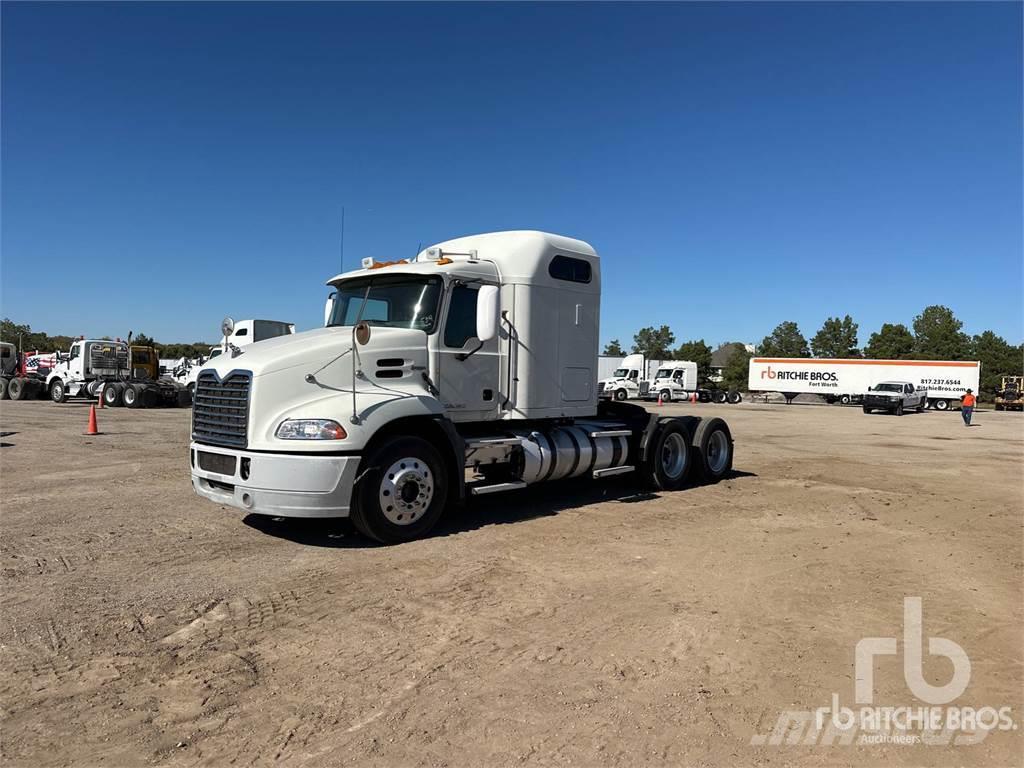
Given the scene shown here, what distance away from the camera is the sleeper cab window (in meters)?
8.11

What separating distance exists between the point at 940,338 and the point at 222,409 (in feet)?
275

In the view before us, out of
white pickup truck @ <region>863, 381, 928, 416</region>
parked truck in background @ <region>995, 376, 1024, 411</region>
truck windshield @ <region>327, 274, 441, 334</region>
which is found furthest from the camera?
parked truck in background @ <region>995, 376, 1024, 411</region>

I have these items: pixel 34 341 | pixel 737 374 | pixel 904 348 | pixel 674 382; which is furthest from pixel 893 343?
pixel 34 341

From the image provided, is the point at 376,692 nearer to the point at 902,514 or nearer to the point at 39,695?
the point at 39,695

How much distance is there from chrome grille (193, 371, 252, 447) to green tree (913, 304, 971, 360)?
81.6 meters

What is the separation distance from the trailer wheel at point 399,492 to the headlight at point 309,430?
46 cm

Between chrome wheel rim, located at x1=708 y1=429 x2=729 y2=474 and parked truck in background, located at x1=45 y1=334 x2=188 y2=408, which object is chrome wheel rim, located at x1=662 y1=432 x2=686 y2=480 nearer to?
chrome wheel rim, located at x1=708 y1=429 x2=729 y2=474

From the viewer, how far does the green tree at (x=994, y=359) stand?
6481cm

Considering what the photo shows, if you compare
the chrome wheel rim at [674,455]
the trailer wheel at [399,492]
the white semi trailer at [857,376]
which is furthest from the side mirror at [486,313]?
the white semi trailer at [857,376]

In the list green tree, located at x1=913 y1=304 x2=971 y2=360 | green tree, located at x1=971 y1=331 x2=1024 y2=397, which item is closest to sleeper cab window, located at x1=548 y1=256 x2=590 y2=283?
green tree, located at x1=971 y1=331 x2=1024 y2=397

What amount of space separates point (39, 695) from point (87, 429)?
637 inches

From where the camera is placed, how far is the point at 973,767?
2.91 m

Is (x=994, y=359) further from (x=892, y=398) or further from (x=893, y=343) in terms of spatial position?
(x=892, y=398)

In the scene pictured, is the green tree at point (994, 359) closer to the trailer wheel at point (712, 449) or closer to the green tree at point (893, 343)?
the green tree at point (893, 343)
